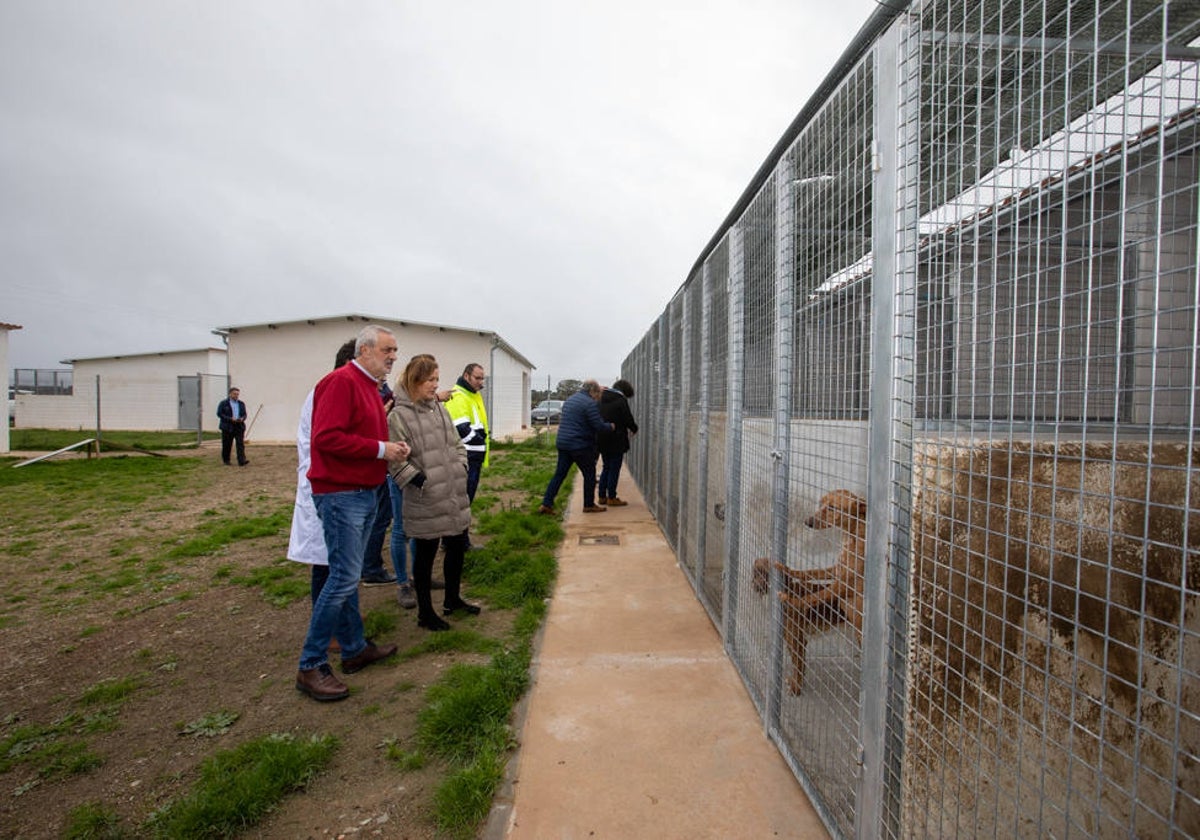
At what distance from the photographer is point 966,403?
5.48 ft

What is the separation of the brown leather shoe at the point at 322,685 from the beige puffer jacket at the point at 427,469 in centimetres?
87

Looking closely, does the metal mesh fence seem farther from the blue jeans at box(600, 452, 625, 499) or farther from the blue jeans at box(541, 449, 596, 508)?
the blue jeans at box(600, 452, 625, 499)

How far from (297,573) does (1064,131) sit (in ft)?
19.0

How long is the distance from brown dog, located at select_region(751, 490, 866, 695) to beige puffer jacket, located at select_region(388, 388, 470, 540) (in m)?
1.96

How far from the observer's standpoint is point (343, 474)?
3035 mm

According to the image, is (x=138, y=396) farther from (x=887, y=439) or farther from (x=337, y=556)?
(x=887, y=439)

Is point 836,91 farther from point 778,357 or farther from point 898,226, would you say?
point 778,357

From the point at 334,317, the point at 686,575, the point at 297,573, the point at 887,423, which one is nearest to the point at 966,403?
the point at 887,423

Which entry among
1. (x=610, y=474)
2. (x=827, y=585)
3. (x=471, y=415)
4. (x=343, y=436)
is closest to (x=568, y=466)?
(x=610, y=474)

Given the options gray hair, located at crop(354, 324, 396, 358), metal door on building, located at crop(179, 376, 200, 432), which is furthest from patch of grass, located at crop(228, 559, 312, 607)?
metal door on building, located at crop(179, 376, 200, 432)

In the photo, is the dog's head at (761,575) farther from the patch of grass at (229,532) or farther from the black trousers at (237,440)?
the black trousers at (237,440)

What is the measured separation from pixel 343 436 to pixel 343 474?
8.2 inches

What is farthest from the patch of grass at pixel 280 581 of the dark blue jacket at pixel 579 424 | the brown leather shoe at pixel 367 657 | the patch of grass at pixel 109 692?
the dark blue jacket at pixel 579 424

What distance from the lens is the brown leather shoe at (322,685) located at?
3.10 metres
